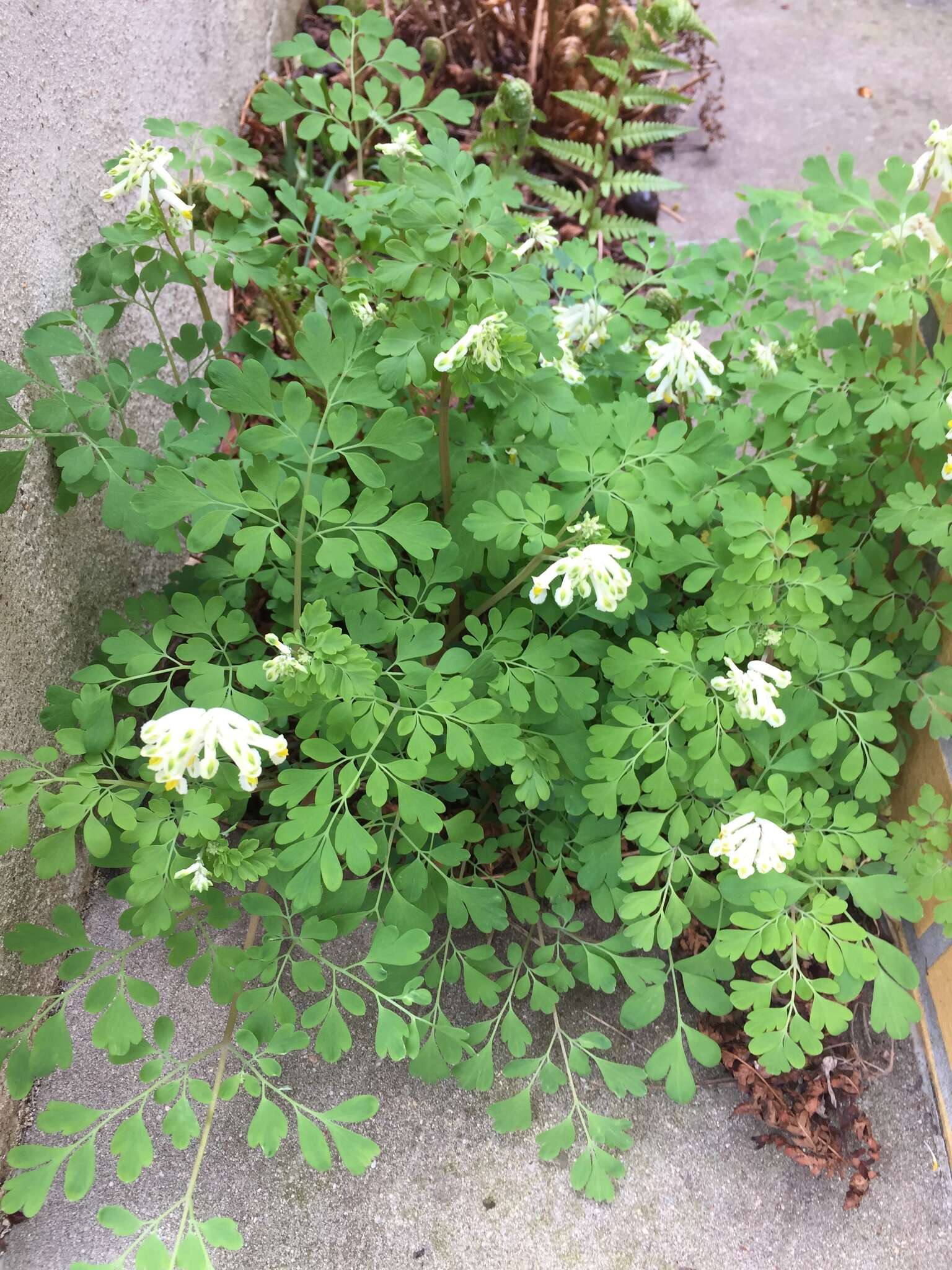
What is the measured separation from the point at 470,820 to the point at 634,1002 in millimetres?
419

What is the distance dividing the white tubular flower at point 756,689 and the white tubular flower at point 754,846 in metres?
0.16

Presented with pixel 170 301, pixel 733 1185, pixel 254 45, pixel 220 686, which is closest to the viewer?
pixel 220 686

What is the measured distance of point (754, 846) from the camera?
1.36 metres

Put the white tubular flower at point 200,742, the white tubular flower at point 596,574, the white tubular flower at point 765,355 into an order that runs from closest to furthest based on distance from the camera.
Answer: the white tubular flower at point 200,742 < the white tubular flower at point 596,574 < the white tubular flower at point 765,355

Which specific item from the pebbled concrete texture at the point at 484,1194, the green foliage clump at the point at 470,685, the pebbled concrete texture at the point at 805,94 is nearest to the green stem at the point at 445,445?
the green foliage clump at the point at 470,685

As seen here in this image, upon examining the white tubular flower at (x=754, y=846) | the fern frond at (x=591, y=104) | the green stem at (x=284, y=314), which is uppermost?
the fern frond at (x=591, y=104)

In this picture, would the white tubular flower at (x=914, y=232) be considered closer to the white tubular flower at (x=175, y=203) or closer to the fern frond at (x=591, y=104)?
the white tubular flower at (x=175, y=203)

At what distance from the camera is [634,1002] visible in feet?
4.95

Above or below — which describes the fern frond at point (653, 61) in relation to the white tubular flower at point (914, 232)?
above

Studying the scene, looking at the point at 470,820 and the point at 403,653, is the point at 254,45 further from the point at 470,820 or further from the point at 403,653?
the point at 470,820

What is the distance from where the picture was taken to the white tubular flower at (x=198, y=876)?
128cm

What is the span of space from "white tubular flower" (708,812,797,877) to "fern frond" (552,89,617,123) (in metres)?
2.35

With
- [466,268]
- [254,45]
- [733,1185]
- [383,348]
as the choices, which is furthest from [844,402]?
[254,45]

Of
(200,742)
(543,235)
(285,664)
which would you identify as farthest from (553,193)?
(200,742)
